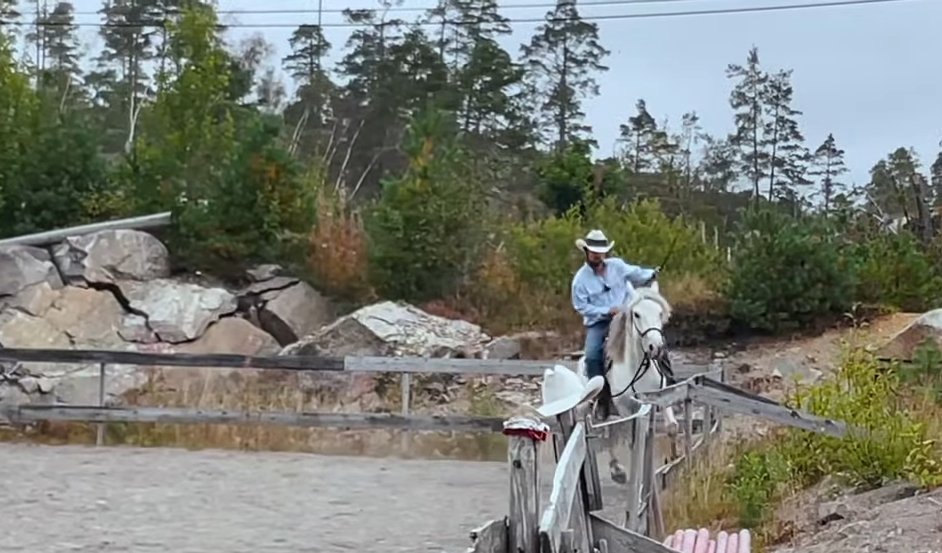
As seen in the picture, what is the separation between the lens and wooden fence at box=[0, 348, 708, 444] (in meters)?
12.4

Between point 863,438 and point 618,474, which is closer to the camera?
point 863,438

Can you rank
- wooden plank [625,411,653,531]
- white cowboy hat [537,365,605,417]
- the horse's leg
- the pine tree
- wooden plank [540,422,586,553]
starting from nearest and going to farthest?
wooden plank [540,422,586,553], white cowboy hat [537,365,605,417], wooden plank [625,411,653,531], the horse's leg, the pine tree

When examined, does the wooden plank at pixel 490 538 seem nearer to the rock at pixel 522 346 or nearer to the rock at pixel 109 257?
the rock at pixel 522 346

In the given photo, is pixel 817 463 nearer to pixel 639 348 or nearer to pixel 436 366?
pixel 639 348

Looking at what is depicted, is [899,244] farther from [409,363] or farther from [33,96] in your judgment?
[33,96]

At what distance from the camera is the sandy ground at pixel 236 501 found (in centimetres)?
734

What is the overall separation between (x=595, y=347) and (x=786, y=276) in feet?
30.5

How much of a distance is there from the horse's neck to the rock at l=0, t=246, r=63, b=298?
1080cm

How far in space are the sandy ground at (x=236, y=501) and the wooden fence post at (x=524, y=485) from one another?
370 centimetres

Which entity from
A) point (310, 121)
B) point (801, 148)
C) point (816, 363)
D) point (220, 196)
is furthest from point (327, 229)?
point (801, 148)

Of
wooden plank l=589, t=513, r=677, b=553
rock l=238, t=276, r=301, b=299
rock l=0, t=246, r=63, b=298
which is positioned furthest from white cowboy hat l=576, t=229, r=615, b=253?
rock l=0, t=246, r=63, b=298

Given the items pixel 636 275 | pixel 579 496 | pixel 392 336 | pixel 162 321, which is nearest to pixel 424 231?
pixel 392 336

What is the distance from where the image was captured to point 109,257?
730 inches

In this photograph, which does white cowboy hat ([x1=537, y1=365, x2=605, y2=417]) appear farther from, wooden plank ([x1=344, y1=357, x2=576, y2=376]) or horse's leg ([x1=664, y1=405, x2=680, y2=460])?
wooden plank ([x1=344, y1=357, x2=576, y2=376])
